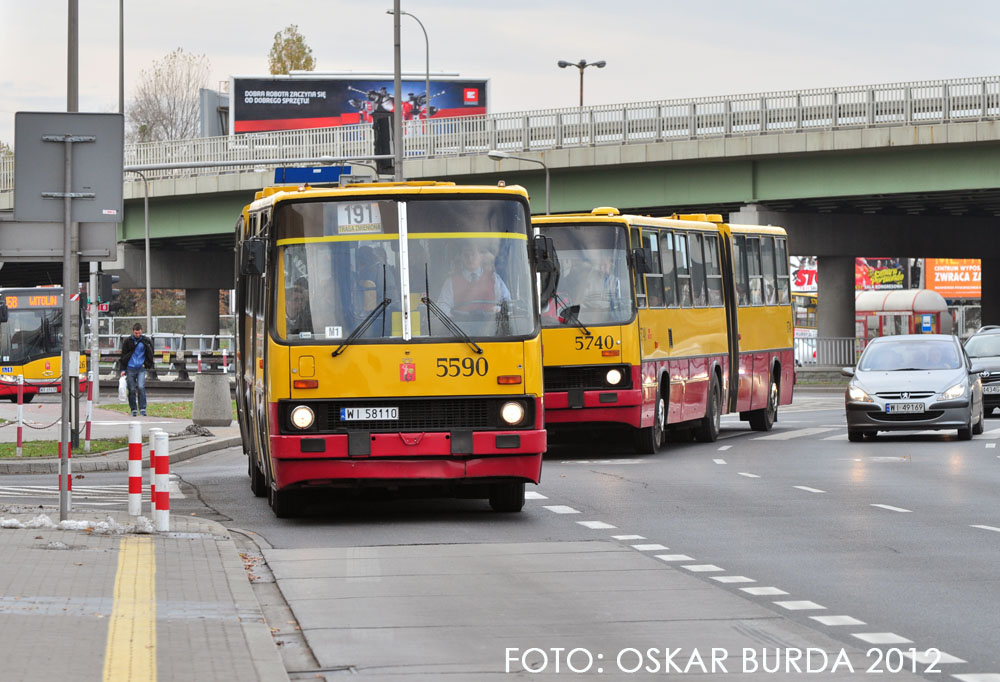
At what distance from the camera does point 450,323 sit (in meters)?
14.8

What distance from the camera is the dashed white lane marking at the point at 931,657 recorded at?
8047 mm

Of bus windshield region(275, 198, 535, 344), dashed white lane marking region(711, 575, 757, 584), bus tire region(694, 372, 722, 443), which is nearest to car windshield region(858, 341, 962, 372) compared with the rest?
bus tire region(694, 372, 722, 443)

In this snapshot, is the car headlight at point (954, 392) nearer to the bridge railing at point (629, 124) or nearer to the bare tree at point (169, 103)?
the bridge railing at point (629, 124)

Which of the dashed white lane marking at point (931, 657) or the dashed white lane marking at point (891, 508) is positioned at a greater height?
the dashed white lane marking at point (931, 657)

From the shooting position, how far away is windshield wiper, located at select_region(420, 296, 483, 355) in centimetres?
1470

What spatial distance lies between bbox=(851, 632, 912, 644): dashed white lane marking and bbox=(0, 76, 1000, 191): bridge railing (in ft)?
113

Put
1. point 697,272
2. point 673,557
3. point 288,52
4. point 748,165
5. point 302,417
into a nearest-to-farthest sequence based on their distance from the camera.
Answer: point 673,557 → point 302,417 → point 697,272 → point 748,165 → point 288,52

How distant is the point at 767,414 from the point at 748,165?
770 inches

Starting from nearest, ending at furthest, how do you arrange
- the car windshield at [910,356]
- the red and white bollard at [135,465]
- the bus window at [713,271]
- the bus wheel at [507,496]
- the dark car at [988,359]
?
the red and white bollard at [135,465], the bus wheel at [507,496], the car windshield at [910,356], the bus window at [713,271], the dark car at [988,359]

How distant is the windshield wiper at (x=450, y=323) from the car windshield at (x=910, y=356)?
1304cm

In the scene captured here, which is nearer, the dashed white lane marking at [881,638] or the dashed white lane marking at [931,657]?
the dashed white lane marking at [931,657]

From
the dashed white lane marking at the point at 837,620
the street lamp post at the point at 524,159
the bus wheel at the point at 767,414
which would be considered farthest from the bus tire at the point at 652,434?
the street lamp post at the point at 524,159

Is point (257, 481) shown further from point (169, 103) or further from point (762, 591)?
point (169, 103)

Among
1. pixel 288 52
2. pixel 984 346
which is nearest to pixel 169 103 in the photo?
pixel 288 52
